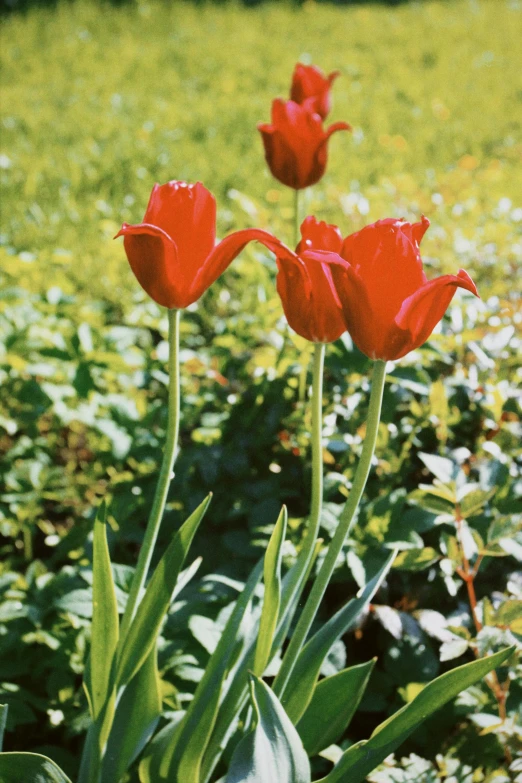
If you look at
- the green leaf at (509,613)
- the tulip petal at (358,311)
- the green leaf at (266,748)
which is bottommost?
the green leaf at (266,748)

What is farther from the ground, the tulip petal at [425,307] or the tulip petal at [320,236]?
the tulip petal at [320,236]

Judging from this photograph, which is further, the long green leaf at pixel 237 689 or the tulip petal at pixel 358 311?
the long green leaf at pixel 237 689

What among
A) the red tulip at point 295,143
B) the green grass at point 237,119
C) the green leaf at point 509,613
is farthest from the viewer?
the green grass at point 237,119

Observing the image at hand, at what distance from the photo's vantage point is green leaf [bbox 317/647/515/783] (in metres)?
1.06

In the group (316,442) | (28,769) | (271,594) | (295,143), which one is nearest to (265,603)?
(271,594)

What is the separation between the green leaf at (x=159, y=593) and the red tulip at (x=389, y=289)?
35cm

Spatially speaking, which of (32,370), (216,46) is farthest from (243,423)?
(216,46)

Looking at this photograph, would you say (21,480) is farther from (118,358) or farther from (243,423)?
(243,423)

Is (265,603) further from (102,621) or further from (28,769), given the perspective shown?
(28,769)

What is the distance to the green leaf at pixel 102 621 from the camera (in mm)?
1172

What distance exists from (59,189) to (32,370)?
6.60 feet

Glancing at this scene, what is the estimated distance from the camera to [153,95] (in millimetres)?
5285

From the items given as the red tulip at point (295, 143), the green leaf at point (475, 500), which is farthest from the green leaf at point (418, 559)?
the red tulip at point (295, 143)

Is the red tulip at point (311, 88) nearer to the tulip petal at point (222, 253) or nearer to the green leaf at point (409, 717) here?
the tulip petal at point (222, 253)
